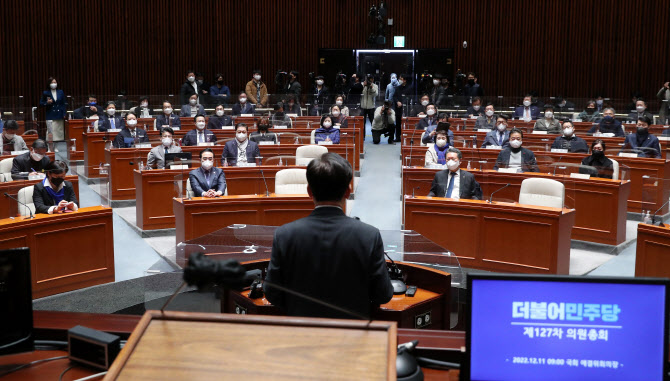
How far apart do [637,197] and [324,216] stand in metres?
8.41

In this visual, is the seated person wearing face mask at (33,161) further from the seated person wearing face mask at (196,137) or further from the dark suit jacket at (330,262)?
the dark suit jacket at (330,262)

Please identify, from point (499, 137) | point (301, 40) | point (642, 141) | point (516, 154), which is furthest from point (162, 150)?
point (301, 40)

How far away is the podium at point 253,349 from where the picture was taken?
1793 mm

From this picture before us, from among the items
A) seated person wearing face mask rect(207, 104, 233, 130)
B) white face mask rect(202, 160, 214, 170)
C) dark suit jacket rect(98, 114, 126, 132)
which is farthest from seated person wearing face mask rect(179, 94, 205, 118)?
white face mask rect(202, 160, 214, 170)

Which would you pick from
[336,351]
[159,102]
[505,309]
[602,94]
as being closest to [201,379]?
[336,351]

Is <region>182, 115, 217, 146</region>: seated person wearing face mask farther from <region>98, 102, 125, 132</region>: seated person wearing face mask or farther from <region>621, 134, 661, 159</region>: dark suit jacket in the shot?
<region>621, 134, 661, 159</region>: dark suit jacket

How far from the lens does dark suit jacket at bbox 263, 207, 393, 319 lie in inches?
109

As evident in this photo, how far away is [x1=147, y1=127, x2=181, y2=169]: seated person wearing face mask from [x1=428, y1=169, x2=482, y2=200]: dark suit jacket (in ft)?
12.6

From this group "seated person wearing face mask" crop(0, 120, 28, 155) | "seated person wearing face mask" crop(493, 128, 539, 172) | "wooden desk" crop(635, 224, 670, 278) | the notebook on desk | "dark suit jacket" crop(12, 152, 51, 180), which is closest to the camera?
the notebook on desk

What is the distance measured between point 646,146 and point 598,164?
197 cm

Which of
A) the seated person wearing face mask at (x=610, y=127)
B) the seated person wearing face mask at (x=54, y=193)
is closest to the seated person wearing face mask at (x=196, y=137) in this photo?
the seated person wearing face mask at (x=54, y=193)

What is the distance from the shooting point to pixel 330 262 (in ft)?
9.11

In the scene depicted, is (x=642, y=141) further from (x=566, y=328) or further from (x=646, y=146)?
(x=566, y=328)

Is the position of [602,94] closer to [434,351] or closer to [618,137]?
[618,137]
